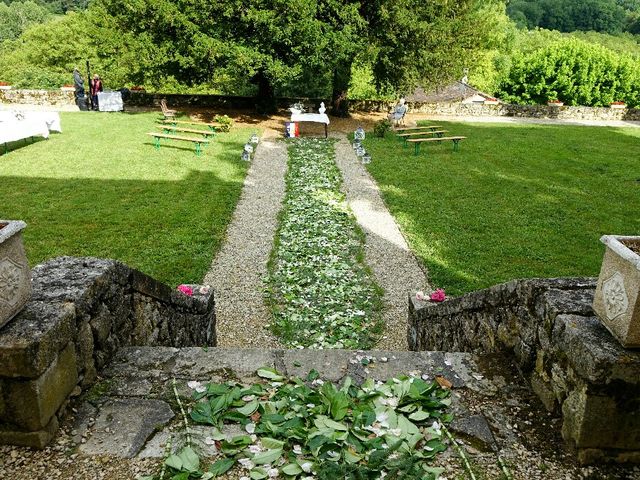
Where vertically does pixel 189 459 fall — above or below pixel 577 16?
below

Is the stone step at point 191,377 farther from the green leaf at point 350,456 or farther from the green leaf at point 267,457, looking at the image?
the green leaf at point 350,456

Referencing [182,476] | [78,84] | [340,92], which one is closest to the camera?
[182,476]

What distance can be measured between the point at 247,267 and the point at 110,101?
17.5 meters

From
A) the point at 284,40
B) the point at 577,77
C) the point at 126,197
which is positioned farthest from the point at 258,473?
the point at 577,77

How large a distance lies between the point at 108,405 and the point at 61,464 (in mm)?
497

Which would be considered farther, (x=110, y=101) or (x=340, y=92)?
(x=340, y=92)

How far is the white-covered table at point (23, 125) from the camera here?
14.3 meters

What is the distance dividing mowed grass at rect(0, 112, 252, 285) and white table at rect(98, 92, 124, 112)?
492 cm

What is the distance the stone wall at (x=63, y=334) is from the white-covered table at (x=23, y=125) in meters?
12.7

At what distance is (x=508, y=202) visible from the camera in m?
11.7

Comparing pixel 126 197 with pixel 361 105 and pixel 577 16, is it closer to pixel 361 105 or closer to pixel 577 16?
pixel 361 105

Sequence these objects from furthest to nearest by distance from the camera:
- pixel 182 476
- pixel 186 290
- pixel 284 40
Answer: pixel 284 40, pixel 186 290, pixel 182 476

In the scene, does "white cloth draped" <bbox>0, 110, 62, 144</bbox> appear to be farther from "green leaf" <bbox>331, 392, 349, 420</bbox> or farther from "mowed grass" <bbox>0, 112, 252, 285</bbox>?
"green leaf" <bbox>331, 392, 349, 420</bbox>

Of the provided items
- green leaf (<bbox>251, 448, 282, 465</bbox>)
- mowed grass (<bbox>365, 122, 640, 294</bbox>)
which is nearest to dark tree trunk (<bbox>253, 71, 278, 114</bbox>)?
mowed grass (<bbox>365, 122, 640, 294</bbox>)
